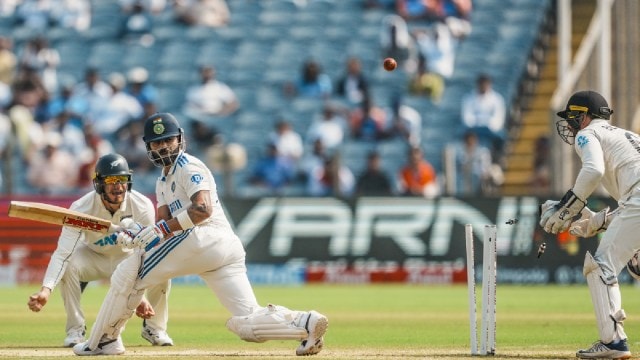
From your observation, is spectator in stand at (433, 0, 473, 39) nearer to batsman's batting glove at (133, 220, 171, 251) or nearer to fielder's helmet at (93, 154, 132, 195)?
fielder's helmet at (93, 154, 132, 195)

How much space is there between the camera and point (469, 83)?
24391mm

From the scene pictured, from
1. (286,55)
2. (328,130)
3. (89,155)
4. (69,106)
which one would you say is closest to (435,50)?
(328,130)

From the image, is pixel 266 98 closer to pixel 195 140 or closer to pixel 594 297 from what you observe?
pixel 195 140

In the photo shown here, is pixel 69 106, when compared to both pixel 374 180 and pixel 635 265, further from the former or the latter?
pixel 635 265

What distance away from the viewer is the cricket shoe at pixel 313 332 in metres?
9.69

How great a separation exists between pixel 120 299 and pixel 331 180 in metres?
11.7

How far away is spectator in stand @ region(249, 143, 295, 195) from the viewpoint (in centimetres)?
2281

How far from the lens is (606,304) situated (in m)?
9.56

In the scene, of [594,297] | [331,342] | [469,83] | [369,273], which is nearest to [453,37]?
[469,83]

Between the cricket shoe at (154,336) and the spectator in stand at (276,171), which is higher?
the cricket shoe at (154,336)

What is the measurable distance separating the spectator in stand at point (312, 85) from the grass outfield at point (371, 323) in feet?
16.4

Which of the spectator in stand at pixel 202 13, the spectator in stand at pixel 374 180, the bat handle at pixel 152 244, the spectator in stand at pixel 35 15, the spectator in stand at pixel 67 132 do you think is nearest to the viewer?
the bat handle at pixel 152 244

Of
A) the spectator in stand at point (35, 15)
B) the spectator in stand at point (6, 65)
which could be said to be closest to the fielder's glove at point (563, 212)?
the spectator in stand at point (6, 65)

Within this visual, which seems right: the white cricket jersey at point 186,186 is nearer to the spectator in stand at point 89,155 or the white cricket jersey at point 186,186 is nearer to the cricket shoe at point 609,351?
the cricket shoe at point 609,351
